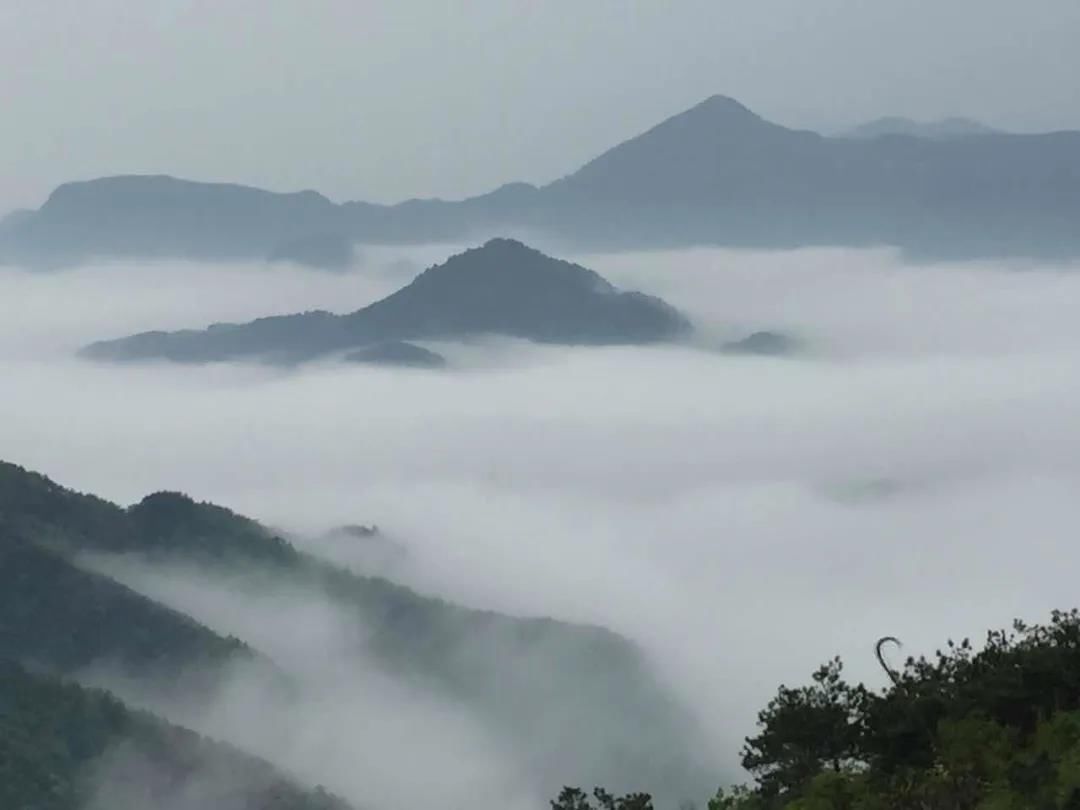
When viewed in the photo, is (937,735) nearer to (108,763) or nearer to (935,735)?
(935,735)

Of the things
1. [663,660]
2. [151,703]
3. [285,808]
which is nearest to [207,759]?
[285,808]

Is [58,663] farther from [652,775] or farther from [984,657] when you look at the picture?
[984,657]

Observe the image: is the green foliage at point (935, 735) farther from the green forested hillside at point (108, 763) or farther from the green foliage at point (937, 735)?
Result: the green forested hillside at point (108, 763)

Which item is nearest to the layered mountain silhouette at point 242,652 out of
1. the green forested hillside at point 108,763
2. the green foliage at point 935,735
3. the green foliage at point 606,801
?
the green forested hillside at point 108,763

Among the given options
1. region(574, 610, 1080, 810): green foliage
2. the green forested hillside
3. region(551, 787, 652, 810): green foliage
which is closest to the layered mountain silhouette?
the green forested hillside

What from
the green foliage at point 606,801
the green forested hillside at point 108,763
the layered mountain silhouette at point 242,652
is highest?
the layered mountain silhouette at point 242,652

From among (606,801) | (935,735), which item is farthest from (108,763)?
(935,735)
